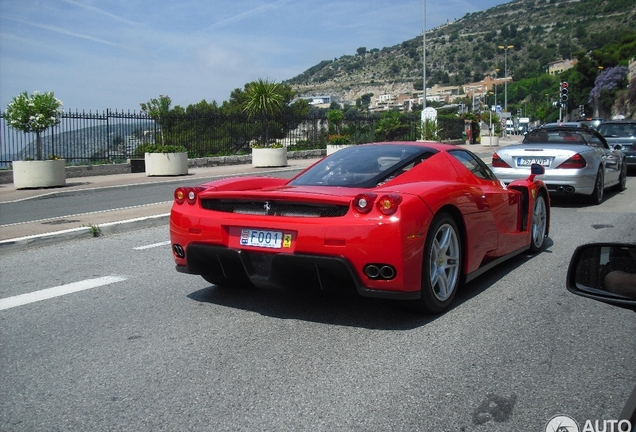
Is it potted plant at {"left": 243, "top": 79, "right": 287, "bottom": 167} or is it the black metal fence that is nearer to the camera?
the black metal fence

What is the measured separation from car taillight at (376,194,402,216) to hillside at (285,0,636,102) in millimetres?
138848

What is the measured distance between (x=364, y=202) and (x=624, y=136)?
16.3 meters

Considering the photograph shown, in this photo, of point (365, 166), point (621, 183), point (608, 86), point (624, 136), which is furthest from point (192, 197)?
point (608, 86)

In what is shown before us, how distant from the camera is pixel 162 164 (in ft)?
69.0

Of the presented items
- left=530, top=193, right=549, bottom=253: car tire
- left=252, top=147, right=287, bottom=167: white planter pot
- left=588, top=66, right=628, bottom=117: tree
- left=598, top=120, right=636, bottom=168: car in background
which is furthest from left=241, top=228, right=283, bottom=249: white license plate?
left=588, top=66, right=628, bottom=117: tree

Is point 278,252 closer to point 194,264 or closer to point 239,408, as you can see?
point 194,264

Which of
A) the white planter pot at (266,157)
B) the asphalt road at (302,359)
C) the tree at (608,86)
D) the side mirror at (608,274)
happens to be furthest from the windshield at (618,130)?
the tree at (608,86)

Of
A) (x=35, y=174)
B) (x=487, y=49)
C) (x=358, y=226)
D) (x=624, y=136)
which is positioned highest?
(x=487, y=49)

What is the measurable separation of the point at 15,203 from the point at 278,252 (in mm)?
11598

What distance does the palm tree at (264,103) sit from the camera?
1182 inches

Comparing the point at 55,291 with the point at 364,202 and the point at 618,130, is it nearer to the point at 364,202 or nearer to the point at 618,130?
the point at 364,202

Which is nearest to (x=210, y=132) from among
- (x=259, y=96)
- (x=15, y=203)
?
(x=259, y=96)

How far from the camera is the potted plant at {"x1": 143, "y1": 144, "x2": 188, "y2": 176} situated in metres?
21.0

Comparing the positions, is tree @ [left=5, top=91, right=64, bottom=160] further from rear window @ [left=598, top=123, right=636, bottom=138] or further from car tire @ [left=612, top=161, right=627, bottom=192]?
rear window @ [left=598, top=123, right=636, bottom=138]
